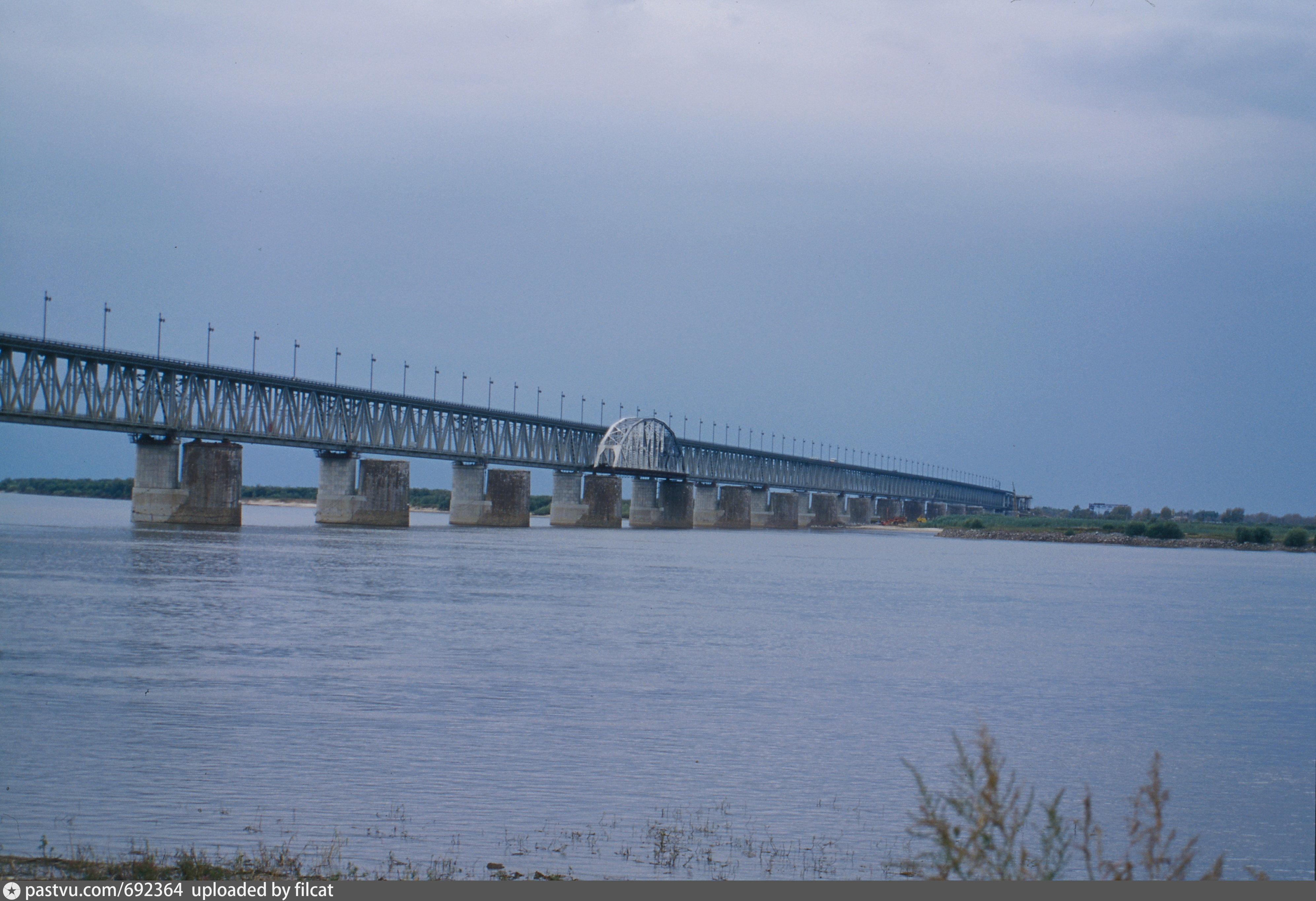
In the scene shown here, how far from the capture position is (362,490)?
364ft

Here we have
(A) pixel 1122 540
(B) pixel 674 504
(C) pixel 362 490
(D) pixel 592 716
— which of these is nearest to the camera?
(D) pixel 592 716

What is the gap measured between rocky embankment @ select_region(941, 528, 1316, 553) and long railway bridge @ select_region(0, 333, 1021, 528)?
152 feet

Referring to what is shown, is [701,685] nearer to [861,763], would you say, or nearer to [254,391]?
[861,763]

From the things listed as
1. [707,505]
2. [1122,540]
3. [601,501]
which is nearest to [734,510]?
[707,505]

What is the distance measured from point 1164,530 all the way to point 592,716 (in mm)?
156490

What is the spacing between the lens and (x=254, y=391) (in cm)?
9681

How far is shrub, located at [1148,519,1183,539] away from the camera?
160250mm

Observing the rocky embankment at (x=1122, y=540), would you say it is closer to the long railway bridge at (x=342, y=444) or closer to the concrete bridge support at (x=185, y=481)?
the long railway bridge at (x=342, y=444)

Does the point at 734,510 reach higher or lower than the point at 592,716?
higher

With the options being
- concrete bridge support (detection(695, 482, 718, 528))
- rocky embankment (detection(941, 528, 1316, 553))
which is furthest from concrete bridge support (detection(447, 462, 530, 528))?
rocky embankment (detection(941, 528, 1316, 553))

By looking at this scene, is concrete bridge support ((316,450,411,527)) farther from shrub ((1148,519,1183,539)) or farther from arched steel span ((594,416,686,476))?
shrub ((1148,519,1183,539))

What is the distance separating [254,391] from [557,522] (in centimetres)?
6197

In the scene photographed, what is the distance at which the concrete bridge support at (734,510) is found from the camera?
633 ft

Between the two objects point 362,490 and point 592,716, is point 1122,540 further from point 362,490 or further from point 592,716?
point 592,716
